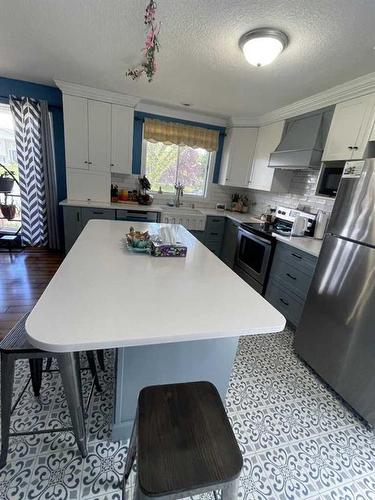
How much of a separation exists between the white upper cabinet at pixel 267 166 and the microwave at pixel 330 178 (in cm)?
87

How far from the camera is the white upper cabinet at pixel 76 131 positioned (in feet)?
10.5

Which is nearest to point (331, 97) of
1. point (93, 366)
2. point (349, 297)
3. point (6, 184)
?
point (349, 297)

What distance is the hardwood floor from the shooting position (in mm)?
2270

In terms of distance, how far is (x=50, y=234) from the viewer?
152 inches

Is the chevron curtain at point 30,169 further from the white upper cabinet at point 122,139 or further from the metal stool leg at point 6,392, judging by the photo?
the metal stool leg at point 6,392

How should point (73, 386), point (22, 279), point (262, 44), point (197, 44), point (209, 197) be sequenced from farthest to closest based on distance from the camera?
point (209, 197), point (22, 279), point (197, 44), point (262, 44), point (73, 386)

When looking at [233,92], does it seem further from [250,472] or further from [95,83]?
[250,472]

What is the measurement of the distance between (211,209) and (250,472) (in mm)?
3735

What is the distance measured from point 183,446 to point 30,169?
4.14 metres

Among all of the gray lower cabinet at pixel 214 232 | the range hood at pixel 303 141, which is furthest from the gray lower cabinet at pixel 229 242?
the range hood at pixel 303 141

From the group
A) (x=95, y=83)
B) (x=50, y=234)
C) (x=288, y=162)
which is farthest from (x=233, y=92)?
(x=50, y=234)

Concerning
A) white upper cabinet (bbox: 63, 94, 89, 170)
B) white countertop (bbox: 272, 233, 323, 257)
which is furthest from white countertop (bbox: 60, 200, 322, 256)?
white upper cabinet (bbox: 63, 94, 89, 170)

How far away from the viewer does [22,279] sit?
2.89 metres

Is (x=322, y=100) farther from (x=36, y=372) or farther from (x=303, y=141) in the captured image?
(x=36, y=372)
